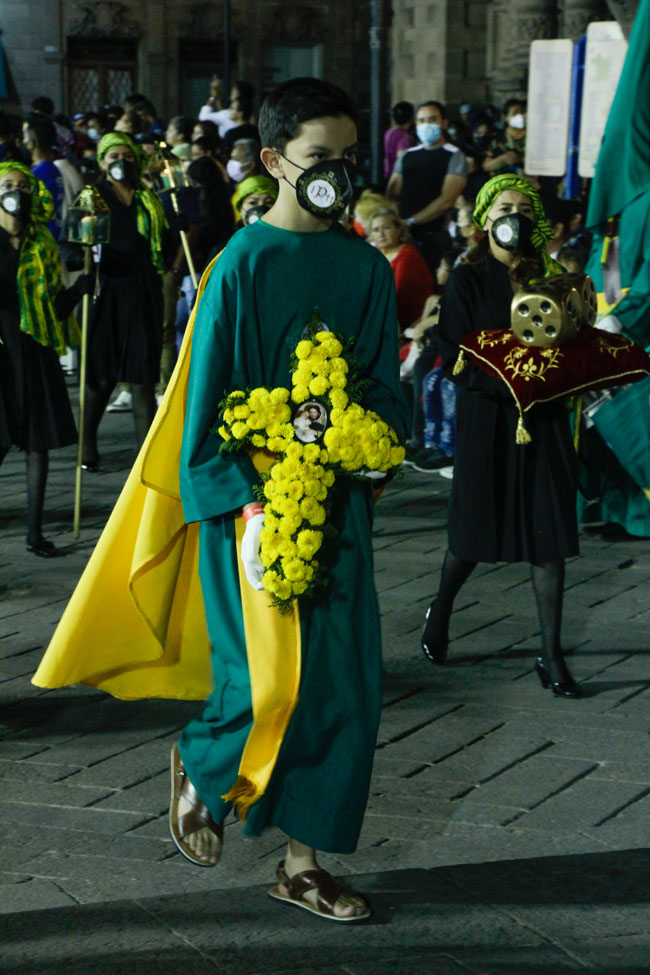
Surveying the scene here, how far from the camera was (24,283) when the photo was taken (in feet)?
23.2

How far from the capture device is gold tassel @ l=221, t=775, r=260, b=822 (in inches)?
134

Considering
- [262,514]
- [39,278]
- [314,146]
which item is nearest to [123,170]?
[39,278]

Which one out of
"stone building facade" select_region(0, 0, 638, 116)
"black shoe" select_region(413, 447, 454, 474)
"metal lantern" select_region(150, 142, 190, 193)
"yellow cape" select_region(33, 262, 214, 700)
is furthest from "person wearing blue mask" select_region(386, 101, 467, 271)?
"stone building facade" select_region(0, 0, 638, 116)

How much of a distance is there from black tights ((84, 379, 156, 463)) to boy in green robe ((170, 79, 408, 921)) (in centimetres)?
549

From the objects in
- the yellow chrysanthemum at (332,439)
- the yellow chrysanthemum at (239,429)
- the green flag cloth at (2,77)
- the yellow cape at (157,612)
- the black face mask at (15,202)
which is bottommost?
the yellow cape at (157,612)

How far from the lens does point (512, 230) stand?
16.8 feet

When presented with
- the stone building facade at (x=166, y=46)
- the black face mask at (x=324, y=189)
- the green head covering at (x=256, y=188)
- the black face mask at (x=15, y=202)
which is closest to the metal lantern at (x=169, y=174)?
the green head covering at (x=256, y=188)

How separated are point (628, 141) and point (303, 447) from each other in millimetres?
4304

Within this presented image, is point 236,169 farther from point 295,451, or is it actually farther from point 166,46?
point 166,46

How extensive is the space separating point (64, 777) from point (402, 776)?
985 millimetres

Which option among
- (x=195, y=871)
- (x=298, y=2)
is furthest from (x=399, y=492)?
(x=298, y=2)

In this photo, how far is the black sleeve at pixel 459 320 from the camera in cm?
518

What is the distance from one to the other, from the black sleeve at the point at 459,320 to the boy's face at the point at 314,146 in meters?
1.88

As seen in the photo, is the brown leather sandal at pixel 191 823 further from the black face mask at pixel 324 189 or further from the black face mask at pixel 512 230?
the black face mask at pixel 512 230
